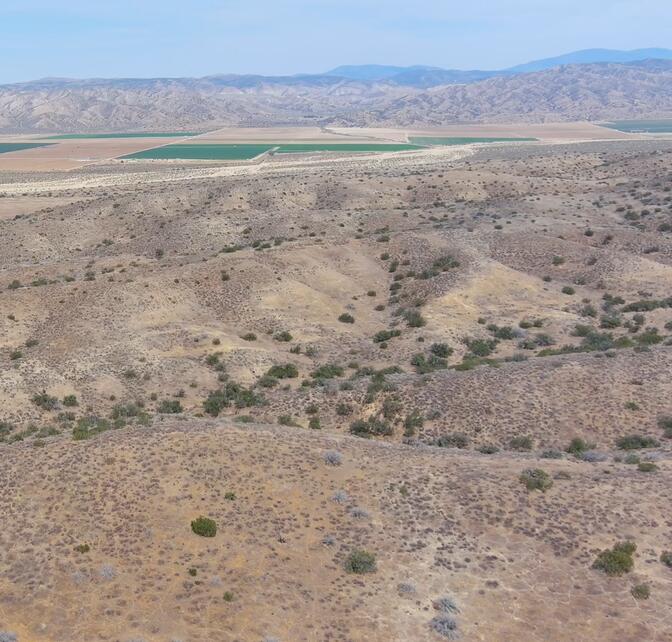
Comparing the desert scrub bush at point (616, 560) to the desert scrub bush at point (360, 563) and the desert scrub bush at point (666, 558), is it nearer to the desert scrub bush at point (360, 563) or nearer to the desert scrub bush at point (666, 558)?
the desert scrub bush at point (666, 558)

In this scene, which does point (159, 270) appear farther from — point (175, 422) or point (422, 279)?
point (175, 422)

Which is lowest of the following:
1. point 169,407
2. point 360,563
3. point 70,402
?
point 169,407

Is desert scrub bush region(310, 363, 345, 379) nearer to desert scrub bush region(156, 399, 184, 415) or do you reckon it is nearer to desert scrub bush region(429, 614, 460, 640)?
desert scrub bush region(156, 399, 184, 415)

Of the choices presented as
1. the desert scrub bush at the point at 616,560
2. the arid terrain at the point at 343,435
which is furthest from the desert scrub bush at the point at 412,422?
the desert scrub bush at the point at 616,560

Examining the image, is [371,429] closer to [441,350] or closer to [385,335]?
[441,350]

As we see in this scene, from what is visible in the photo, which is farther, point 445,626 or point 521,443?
point 521,443

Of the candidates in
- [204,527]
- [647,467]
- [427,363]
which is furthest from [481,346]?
[204,527]
